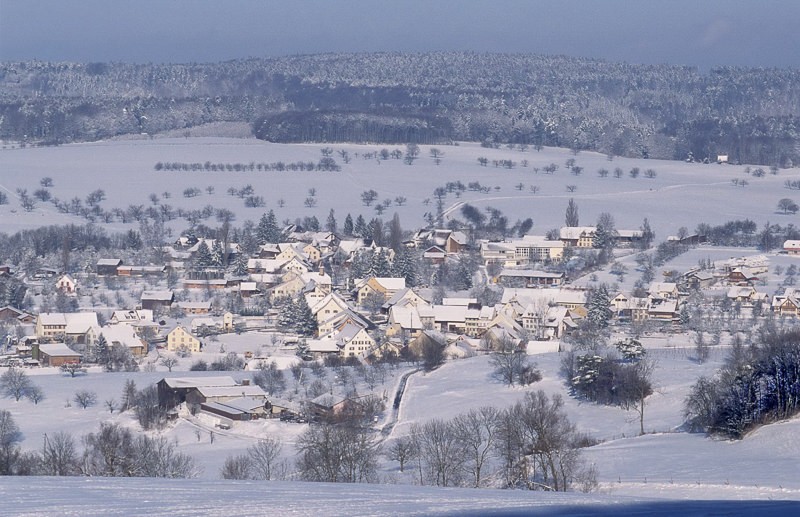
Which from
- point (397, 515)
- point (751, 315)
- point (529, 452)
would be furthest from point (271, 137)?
point (397, 515)

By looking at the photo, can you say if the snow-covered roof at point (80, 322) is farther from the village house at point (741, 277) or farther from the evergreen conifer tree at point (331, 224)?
the evergreen conifer tree at point (331, 224)

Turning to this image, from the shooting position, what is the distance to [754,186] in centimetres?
3544

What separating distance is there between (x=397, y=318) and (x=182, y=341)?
2994mm

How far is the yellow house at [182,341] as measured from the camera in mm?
16625

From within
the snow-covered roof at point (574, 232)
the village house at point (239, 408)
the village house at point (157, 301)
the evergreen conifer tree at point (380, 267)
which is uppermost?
the snow-covered roof at point (574, 232)

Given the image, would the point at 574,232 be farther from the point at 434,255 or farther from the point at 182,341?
the point at 182,341

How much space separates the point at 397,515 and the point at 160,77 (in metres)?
72.7

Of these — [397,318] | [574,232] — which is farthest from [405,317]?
[574,232]

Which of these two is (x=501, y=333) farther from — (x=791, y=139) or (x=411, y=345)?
(x=791, y=139)

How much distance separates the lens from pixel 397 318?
18.0 metres

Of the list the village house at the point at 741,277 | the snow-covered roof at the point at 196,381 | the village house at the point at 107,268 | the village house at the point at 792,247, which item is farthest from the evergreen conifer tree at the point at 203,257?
the village house at the point at 792,247

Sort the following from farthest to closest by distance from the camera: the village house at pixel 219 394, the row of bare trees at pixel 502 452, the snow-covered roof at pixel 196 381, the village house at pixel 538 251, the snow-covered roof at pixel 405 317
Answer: the village house at pixel 538 251 → the snow-covered roof at pixel 405 317 → the snow-covered roof at pixel 196 381 → the village house at pixel 219 394 → the row of bare trees at pixel 502 452

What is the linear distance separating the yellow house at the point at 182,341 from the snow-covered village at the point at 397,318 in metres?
0.03

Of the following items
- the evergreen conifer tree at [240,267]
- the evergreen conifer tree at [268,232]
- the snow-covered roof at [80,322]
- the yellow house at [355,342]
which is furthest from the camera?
the evergreen conifer tree at [268,232]
